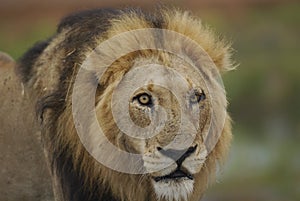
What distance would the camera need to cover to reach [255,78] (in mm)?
16812

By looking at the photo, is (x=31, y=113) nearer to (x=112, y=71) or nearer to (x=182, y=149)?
(x=112, y=71)

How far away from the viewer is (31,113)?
6.75 metres

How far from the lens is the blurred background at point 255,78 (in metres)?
12.6

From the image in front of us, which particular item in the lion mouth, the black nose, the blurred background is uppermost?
the blurred background

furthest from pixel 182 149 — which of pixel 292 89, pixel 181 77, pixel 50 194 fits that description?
pixel 292 89

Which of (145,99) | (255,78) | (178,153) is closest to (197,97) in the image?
(145,99)

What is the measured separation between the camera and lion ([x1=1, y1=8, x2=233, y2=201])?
Result: 5625 millimetres

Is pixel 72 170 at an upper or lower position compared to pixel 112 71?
lower

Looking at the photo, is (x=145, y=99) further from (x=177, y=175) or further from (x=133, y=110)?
(x=177, y=175)

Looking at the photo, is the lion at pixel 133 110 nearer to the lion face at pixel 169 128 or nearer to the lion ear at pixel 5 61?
the lion face at pixel 169 128

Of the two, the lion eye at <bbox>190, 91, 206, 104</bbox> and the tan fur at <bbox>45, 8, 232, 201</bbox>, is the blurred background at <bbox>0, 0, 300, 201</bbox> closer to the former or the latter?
the tan fur at <bbox>45, 8, 232, 201</bbox>

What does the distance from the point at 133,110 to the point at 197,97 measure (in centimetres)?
37

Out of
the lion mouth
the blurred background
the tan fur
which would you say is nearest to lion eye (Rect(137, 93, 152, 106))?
the tan fur

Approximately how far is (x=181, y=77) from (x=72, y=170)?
93 centimetres
